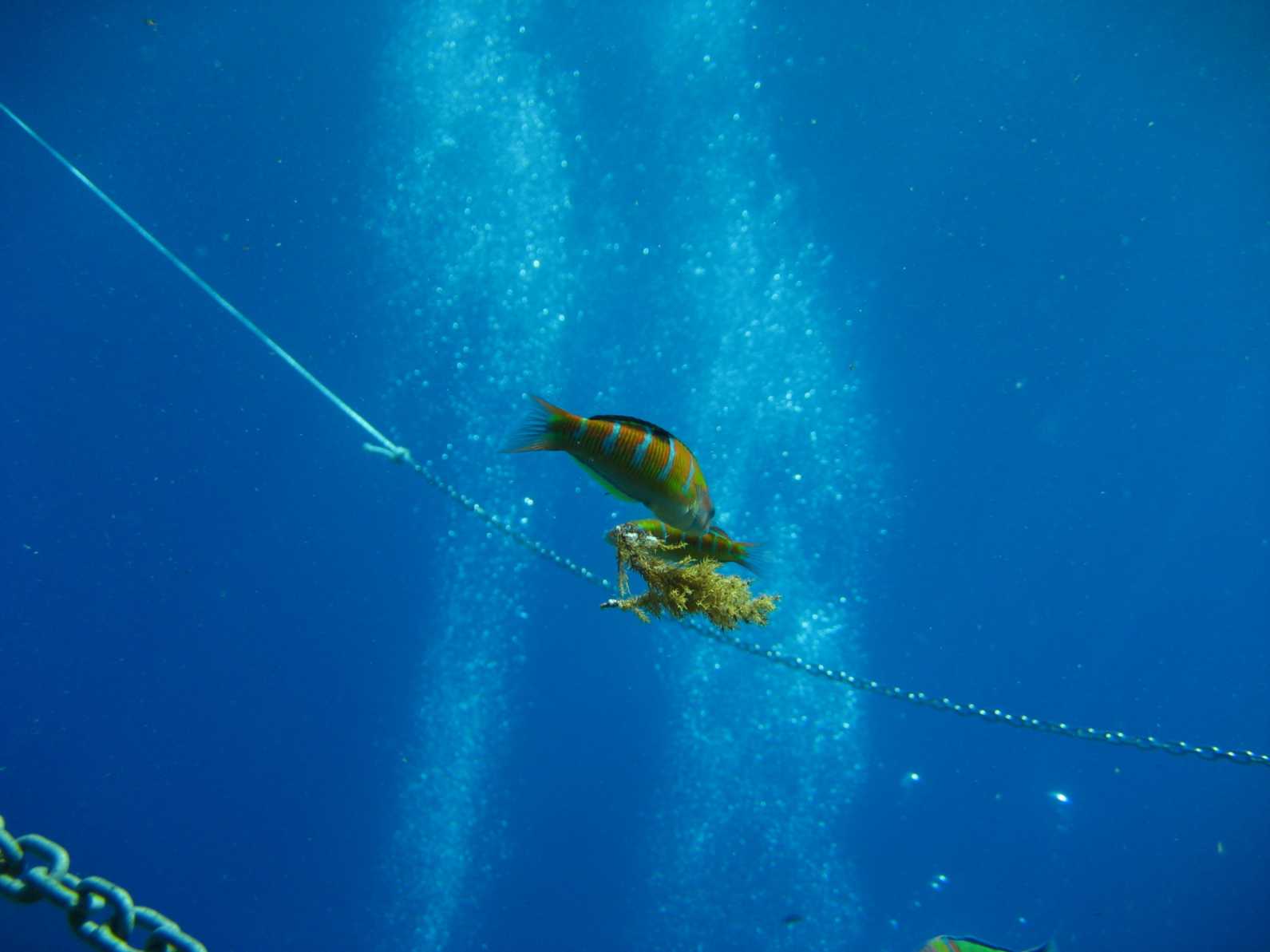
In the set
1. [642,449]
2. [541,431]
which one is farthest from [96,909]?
[642,449]

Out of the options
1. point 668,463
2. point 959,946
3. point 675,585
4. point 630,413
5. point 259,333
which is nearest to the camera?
point 668,463

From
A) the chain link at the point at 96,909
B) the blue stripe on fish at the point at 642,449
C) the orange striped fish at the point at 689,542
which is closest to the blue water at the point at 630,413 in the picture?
the orange striped fish at the point at 689,542

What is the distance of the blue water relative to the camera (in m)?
7.04

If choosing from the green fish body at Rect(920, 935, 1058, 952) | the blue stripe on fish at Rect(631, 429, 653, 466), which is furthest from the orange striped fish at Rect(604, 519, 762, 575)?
the green fish body at Rect(920, 935, 1058, 952)

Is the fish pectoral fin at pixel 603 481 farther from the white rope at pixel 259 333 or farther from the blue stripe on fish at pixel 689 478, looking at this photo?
the white rope at pixel 259 333

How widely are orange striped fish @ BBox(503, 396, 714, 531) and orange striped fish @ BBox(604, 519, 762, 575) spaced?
0.41 meters

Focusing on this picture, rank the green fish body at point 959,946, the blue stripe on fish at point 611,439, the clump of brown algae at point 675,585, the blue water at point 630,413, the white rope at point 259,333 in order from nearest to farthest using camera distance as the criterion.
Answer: the blue stripe on fish at point 611,439 < the clump of brown algae at point 675,585 < the white rope at point 259,333 < the green fish body at point 959,946 < the blue water at point 630,413

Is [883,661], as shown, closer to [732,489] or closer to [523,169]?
[732,489]

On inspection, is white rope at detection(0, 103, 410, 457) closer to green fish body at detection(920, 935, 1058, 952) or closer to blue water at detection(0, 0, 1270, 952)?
blue water at detection(0, 0, 1270, 952)

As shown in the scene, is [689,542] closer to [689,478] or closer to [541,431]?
[689,478]

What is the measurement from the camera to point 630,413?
7.86m

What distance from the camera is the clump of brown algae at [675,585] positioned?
1952mm

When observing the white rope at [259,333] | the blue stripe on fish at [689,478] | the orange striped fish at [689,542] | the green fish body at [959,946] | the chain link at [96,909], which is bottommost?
the chain link at [96,909]

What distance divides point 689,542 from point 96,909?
5.19 ft
